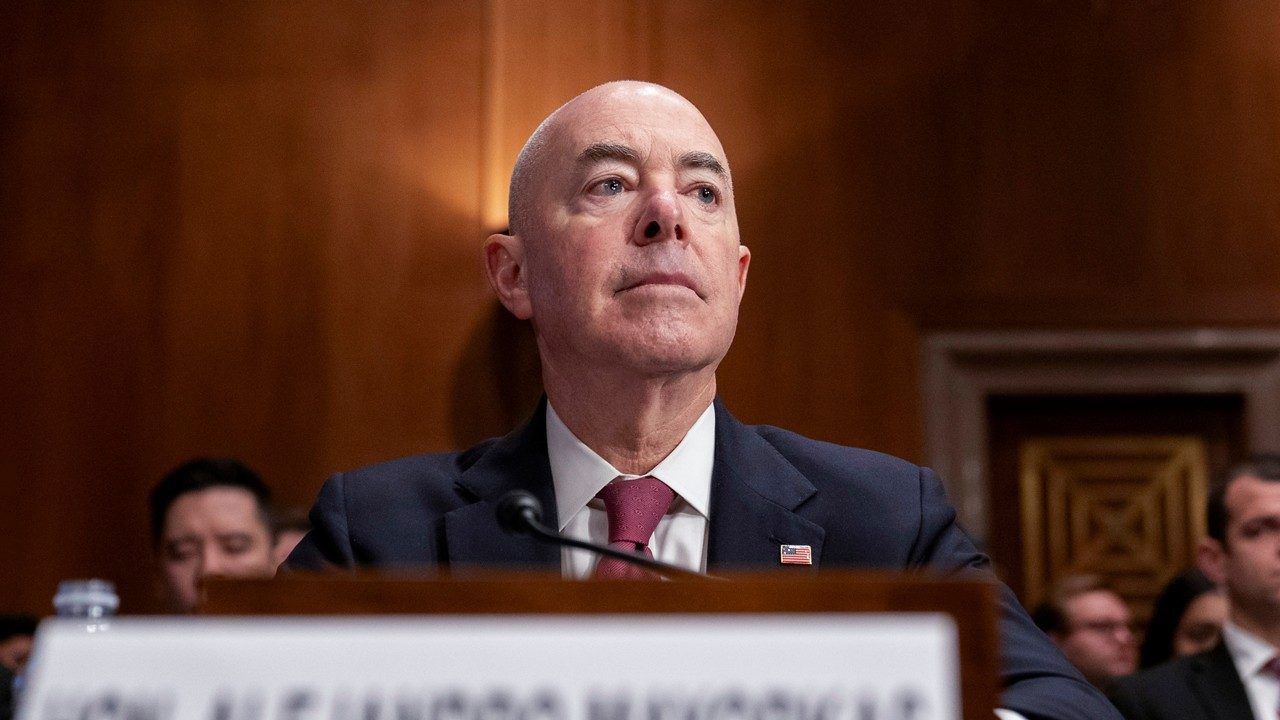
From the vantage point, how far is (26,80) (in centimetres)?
514

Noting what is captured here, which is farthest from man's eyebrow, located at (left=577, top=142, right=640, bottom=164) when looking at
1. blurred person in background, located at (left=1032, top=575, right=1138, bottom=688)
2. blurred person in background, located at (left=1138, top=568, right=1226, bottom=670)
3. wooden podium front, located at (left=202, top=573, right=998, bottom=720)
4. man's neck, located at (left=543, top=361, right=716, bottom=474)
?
blurred person in background, located at (left=1138, top=568, right=1226, bottom=670)

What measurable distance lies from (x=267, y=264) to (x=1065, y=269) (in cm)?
280

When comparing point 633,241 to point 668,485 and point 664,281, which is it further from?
point 668,485

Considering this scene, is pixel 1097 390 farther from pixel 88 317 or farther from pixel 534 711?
pixel 534 711

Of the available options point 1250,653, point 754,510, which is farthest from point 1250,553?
point 754,510

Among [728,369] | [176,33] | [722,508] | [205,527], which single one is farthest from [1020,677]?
[176,33]

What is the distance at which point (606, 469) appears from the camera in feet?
6.24

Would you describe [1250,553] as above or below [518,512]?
below

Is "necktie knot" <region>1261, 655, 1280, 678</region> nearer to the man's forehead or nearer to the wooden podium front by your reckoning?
the man's forehead

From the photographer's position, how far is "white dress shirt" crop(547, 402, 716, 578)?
1.83 metres

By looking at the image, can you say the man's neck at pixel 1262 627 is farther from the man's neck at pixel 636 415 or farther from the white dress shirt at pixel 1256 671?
the man's neck at pixel 636 415

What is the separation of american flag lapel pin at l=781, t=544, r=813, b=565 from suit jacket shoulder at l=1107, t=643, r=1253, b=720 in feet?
7.35

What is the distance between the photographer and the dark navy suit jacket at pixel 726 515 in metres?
1.79

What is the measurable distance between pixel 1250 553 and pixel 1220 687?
383 millimetres
